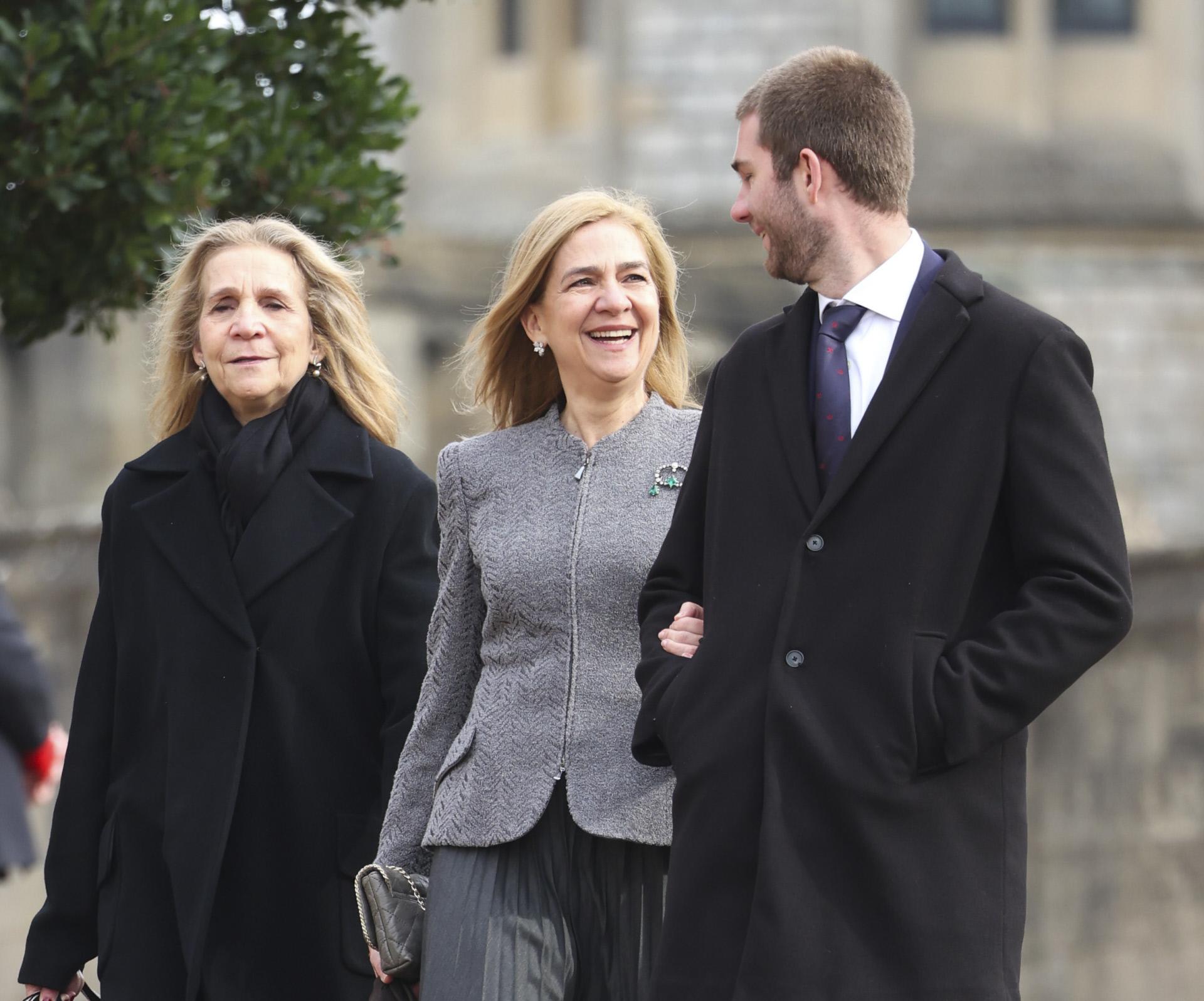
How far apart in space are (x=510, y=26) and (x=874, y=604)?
2246 cm

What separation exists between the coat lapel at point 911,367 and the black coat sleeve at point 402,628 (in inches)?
56.3

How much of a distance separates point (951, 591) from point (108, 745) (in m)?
2.06

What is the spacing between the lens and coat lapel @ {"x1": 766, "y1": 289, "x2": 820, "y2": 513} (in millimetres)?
3412

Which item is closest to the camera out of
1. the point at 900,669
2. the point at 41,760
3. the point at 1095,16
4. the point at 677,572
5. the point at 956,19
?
the point at 900,669

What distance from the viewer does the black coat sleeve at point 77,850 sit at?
14.8ft

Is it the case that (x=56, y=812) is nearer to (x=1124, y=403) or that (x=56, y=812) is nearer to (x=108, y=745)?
(x=108, y=745)

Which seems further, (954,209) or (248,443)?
(954,209)

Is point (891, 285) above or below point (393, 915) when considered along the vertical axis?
above

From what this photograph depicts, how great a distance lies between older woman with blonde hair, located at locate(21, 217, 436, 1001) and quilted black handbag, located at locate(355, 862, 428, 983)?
20cm

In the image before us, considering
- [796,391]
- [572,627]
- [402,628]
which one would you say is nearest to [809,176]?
[796,391]

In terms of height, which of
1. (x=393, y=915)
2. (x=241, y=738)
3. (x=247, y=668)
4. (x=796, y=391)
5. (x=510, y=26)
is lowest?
(x=393, y=915)

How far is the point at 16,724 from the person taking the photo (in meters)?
5.57

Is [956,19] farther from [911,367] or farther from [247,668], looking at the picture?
[911,367]

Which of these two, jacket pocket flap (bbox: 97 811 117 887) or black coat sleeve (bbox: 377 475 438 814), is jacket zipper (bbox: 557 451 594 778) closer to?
black coat sleeve (bbox: 377 475 438 814)
